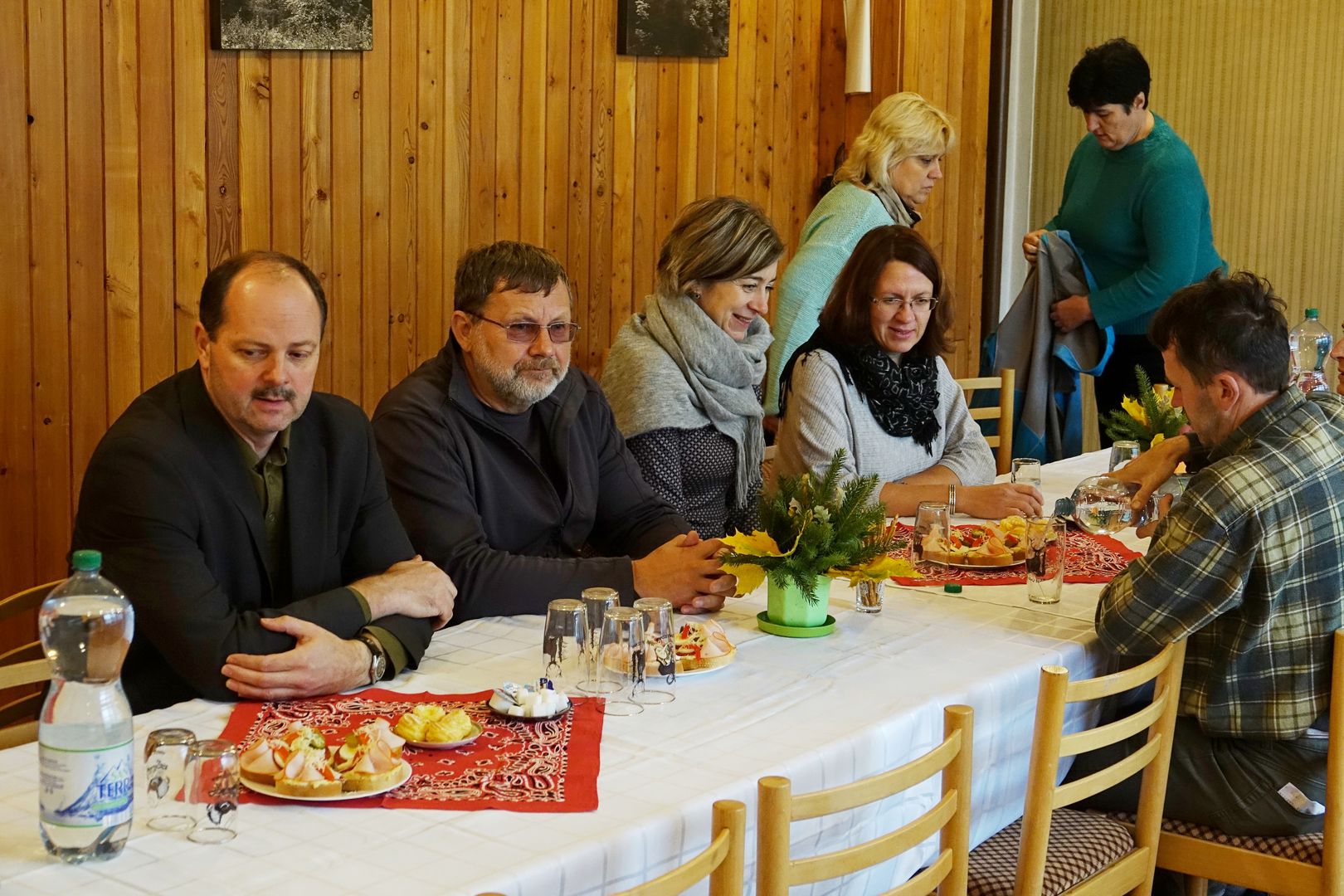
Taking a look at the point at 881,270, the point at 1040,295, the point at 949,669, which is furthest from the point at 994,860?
the point at 1040,295

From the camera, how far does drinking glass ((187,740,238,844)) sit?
1.48 metres

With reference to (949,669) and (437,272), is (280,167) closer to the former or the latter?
(437,272)

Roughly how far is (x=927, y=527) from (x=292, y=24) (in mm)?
2246

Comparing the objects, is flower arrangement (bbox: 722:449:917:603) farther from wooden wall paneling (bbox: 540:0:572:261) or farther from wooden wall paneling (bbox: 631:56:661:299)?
wooden wall paneling (bbox: 631:56:661:299)

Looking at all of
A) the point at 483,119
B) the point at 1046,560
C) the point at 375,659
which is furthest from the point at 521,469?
the point at 483,119

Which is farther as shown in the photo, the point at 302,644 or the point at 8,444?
the point at 8,444

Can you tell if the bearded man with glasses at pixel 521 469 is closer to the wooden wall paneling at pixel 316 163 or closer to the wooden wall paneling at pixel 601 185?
the wooden wall paneling at pixel 316 163

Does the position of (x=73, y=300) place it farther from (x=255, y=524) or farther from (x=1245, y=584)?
(x=1245, y=584)

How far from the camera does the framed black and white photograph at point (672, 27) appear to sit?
4.79 metres

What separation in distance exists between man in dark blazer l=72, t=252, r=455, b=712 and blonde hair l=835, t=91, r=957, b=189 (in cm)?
263

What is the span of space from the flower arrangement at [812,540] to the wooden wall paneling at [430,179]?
225 centimetres

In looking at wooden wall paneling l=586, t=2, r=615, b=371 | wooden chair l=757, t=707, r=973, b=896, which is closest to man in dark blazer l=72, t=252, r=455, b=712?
wooden chair l=757, t=707, r=973, b=896

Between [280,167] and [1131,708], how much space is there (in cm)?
261

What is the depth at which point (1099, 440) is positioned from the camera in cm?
687
